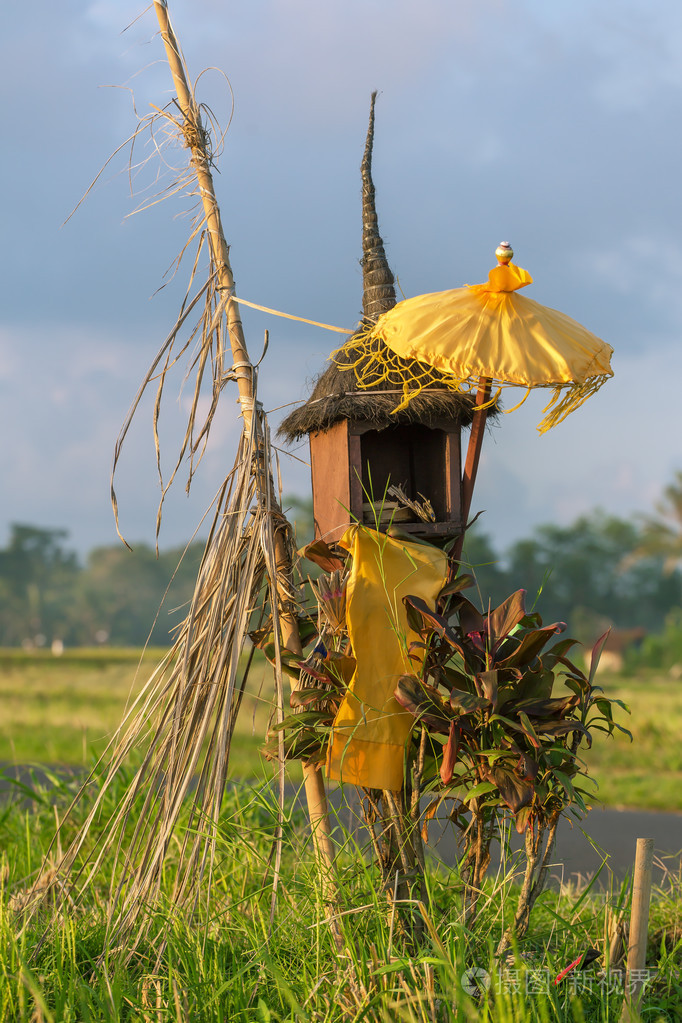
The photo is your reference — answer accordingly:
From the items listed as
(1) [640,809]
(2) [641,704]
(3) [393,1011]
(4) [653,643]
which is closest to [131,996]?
(3) [393,1011]

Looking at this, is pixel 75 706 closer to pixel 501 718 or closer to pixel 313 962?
pixel 313 962

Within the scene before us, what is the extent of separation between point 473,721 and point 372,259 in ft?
4.45

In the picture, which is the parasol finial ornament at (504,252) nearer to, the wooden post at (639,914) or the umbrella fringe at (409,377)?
the umbrella fringe at (409,377)

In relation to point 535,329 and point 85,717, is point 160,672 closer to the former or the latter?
point 535,329

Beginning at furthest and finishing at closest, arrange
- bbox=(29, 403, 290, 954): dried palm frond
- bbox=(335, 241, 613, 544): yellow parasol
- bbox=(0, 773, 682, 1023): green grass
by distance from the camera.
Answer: bbox=(29, 403, 290, 954): dried palm frond < bbox=(335, 241, 613, 544): yellow parasol < bbox=(0, 773, 682, 1023): green grass

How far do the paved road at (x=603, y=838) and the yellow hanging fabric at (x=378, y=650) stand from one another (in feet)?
5.86

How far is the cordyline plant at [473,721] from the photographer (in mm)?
1956

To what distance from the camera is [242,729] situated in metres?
9.06

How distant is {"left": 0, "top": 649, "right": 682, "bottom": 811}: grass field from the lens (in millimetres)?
5971

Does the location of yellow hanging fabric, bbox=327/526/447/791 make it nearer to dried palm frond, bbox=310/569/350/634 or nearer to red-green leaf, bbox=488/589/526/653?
dried palm frond, bbox=310/569/350/634

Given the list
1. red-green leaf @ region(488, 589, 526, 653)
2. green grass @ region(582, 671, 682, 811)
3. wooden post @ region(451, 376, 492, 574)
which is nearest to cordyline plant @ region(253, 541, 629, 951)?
red-green leaf @ region(488, 589, 526, 653)

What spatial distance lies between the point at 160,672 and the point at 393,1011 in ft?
3.68

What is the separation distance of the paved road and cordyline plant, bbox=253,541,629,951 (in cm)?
170

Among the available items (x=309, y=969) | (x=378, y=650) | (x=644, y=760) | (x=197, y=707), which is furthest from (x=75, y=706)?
(x=378, y=650)
